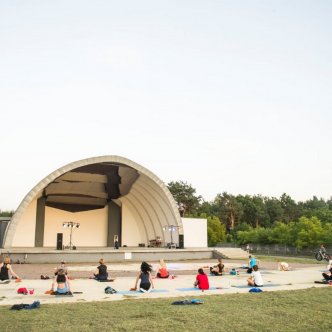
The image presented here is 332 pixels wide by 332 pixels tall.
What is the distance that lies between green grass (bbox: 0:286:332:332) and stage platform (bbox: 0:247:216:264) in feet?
57.0

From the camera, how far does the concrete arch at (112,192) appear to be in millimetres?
30203

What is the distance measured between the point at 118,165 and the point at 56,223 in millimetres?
12531

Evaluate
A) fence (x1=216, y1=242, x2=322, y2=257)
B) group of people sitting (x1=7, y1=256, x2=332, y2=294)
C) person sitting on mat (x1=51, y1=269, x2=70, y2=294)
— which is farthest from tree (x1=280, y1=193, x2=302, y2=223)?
person sitting on mat (x1=51, y1=269, x2=70, y2=294)

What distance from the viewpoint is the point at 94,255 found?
88.7 ft

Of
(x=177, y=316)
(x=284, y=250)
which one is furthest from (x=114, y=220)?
(x=177, y=316)

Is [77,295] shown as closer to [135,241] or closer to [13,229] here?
[13,229]

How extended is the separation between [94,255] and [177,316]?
2020 centimetres

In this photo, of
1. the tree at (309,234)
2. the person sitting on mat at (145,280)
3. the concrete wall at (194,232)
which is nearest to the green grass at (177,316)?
the person sitting on mat at (145,280)

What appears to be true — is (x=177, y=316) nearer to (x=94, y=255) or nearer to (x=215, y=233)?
(x=94, y=255)

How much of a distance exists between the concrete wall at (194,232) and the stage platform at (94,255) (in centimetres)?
737

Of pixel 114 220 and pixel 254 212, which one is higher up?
pixel 254 212

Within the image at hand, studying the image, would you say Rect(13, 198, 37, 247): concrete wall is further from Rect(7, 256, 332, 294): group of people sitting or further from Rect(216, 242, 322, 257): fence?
Rect(216, 242, 322, 257): fence

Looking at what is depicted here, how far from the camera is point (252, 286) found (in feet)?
42.9

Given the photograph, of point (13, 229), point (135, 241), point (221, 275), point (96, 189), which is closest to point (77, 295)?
point (221, 275)
